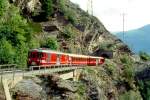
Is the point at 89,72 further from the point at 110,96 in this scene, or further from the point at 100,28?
the point at 100,28

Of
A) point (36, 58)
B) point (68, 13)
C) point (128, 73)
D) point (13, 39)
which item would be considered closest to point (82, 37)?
point (68, 13)

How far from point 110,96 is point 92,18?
53.3 meters

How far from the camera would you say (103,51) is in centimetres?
14925

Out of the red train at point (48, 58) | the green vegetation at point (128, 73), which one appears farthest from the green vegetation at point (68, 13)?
the red train at point (48, 58)

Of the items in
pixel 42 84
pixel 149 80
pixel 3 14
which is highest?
pixel 3 14

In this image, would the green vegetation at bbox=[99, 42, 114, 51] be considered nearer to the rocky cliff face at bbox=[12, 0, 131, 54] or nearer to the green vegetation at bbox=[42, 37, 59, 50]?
the rocky cliff face at bbox=[12, 0, 131, 54]

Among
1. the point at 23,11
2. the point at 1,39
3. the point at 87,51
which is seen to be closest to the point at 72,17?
the point at 87,51

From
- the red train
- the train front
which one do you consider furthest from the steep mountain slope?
the train front

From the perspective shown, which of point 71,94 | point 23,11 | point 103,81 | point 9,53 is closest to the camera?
point 71,94

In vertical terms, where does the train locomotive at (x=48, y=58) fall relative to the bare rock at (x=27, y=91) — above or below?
above

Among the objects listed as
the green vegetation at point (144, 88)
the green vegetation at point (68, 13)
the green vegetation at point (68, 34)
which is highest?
the green vegetation at point (68, 13)

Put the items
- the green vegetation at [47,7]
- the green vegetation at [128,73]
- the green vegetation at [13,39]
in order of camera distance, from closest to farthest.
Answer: the green vegetation at [13,39]
the green vegetation at [128,73]
the green vegetation at [47,7]

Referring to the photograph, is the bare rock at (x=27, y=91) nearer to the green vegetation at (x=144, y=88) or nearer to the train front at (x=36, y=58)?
the train front at (x=36, y=58)

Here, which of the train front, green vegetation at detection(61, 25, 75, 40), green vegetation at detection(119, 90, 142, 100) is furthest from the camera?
green vegetation at detection(61, 25, 75, 40)
